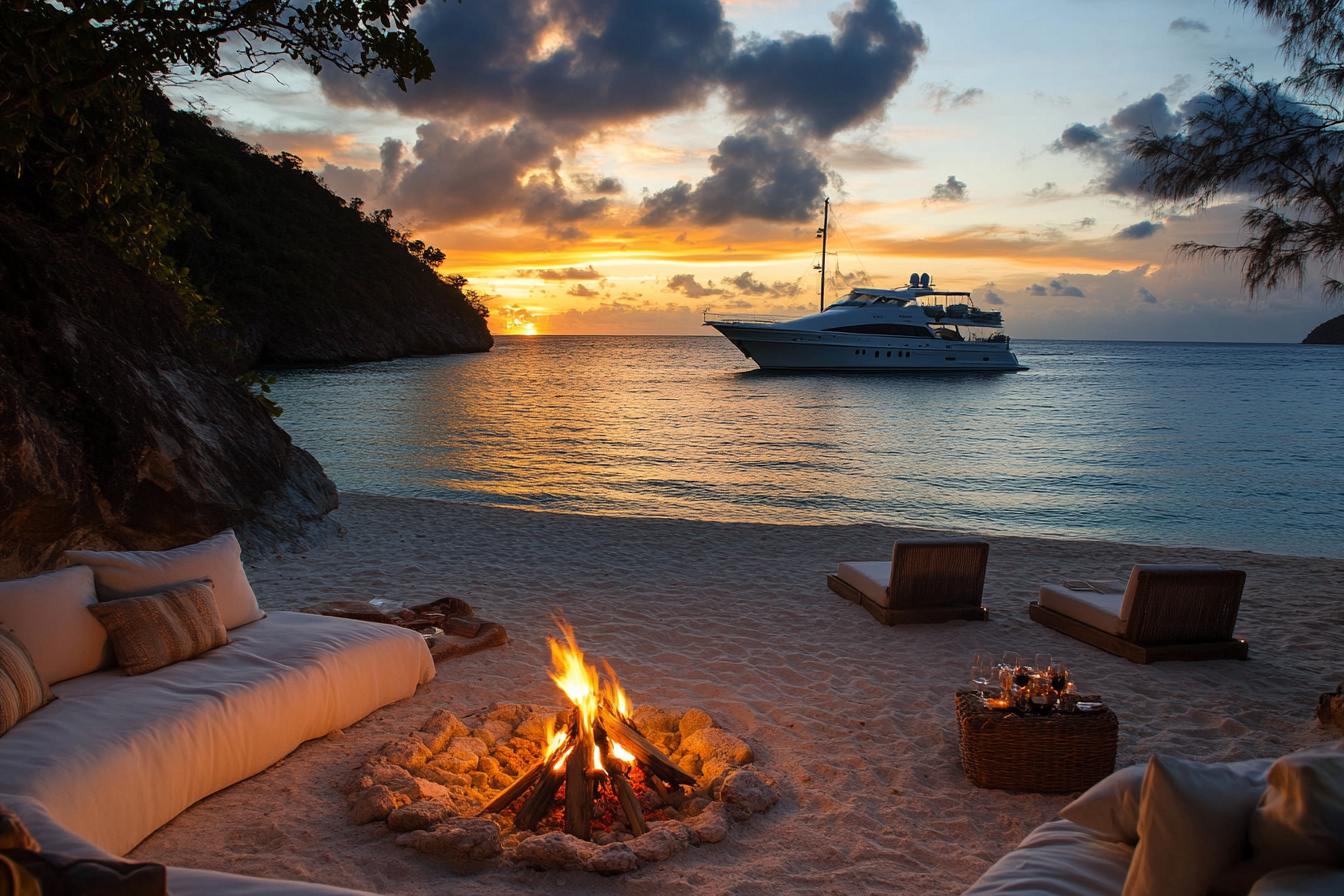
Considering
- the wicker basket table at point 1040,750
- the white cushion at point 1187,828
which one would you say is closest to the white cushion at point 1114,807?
the white cushion at point 1187,828

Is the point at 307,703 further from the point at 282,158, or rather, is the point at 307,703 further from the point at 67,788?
the point at 282,158

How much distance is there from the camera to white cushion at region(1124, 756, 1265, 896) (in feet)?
4.93

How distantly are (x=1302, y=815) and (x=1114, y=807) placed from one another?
72 cm

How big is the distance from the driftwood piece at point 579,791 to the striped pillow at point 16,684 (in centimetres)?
194

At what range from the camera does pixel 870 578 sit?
5.70 m

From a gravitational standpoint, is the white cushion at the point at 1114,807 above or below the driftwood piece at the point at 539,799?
above

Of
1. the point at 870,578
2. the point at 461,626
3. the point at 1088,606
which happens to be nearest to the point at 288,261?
the point at 461,626

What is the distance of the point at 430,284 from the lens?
7206 centimetres

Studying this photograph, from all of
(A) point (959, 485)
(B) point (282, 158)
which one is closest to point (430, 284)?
(B) point (282, 158)

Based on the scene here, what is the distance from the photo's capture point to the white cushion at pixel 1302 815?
4.59ft

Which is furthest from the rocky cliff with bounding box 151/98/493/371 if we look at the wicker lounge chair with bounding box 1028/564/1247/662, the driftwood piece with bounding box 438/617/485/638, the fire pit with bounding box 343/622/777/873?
the wicker lounge chair with bounding box 1028/564/1247/662

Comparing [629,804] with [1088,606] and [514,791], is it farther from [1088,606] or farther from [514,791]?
[1088,606]

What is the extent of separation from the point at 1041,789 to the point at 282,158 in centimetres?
6448

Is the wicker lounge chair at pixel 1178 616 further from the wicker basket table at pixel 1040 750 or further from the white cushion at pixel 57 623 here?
the white cushion at pixel 57 623
